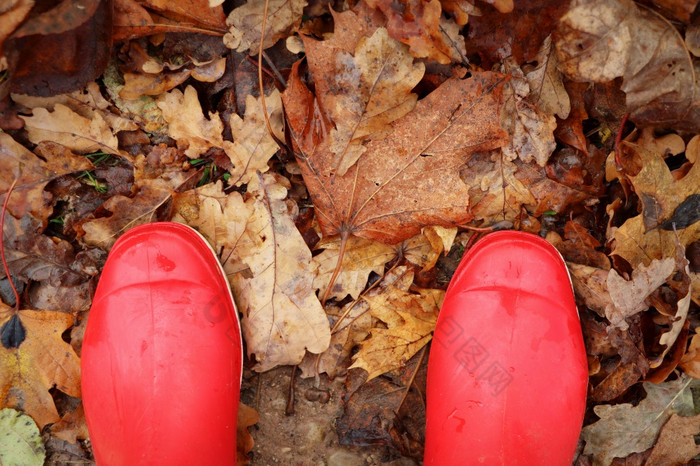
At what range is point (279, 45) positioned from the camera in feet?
6.04

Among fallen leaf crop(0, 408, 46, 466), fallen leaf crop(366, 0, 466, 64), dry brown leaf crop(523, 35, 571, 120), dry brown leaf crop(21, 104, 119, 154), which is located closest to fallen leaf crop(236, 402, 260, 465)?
fallen leaf crop(0, 408, 46, 466)

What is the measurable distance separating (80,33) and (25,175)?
582mm

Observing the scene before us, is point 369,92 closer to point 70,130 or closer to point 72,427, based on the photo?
point 70,130

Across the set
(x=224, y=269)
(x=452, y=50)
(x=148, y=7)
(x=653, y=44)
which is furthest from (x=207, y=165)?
(x=653, y=44)

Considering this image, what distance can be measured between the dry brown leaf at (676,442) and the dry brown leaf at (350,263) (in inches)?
45.4

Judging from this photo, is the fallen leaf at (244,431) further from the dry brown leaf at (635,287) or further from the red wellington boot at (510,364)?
the dry brown leaf at (635,287)

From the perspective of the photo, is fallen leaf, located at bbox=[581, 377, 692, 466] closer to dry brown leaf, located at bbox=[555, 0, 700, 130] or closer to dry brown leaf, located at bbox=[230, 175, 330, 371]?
dry brown leaf, located at bbox=[555, 0, 700, 130]

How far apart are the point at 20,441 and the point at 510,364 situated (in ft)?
6.03

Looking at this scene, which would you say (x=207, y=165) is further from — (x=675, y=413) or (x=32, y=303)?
(x=675, y=413)

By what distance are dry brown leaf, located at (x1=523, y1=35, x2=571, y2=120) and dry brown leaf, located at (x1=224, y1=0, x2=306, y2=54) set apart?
0.83m

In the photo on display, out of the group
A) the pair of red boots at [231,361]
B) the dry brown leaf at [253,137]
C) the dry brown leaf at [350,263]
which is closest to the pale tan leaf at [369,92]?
the dry brown leaf at [253,137]

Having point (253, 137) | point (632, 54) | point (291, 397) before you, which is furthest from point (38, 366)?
point (632, 54)

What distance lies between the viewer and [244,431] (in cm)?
200

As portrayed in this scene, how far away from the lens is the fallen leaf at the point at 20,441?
1924 millimetres
